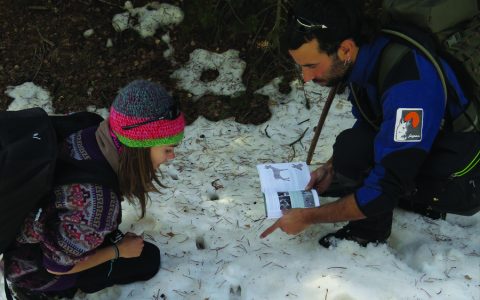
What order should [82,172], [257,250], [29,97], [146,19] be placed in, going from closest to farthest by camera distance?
1. [82,172]
2. [257,250]
3. [29,97]
4. [146,19]

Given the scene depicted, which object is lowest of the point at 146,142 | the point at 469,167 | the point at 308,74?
the point at 146,142

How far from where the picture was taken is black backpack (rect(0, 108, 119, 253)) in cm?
199

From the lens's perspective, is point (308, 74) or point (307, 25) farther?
point (308, 74)

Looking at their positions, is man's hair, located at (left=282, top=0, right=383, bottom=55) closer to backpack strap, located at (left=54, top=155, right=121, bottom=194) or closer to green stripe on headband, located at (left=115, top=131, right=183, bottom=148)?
green stripe on headband, located at (left=115, top=131, right=183, bottom=148)

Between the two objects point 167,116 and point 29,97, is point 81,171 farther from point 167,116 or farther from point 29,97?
point 29,97

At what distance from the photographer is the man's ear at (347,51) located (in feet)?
8.63

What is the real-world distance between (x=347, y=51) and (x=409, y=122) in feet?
1.94

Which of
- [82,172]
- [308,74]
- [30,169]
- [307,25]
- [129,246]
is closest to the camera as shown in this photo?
[30,169]

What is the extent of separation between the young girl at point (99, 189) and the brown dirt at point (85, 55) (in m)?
2.31

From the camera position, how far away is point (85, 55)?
492cm

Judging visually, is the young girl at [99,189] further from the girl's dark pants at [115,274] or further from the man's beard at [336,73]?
the man's beard at [336,73]

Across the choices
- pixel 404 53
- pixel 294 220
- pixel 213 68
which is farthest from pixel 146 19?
pixel 404 53

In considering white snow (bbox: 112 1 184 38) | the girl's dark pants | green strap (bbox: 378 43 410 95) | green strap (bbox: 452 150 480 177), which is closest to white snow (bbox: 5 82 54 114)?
white snow (bbox: 112 1 184 38)

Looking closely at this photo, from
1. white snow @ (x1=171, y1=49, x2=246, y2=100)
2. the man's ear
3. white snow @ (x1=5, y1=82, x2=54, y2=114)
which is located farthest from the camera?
white snow @ (x1=171, y1=49, x2=246, y2=100)
